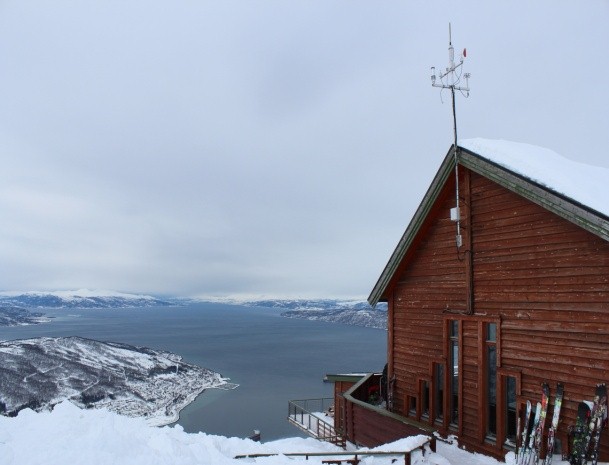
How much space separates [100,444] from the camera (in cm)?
800

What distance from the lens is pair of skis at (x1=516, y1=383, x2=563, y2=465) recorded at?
9.53 meters

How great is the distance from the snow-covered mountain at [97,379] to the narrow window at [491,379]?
238ft

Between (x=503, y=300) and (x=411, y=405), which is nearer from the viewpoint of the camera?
(x=503, y=300)

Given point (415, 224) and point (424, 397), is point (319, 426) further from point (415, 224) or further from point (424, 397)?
point (415, 224)

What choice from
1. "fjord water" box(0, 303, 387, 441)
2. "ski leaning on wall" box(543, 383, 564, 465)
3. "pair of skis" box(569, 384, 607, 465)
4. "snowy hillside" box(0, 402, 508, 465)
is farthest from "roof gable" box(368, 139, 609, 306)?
"fjord water" box(0, 303, 387, 441)

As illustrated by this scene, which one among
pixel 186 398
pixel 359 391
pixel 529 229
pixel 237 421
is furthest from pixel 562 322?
pixel 186 398

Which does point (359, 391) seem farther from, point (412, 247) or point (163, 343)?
point (163, 343)

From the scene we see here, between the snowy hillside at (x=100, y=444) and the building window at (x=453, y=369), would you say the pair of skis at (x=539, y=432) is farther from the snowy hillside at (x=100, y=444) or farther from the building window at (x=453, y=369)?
the building window at (x=453, y=369)

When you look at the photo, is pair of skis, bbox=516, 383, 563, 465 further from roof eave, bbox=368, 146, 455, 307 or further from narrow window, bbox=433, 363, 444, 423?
roof eave, bbox=368, 146, 455, 307

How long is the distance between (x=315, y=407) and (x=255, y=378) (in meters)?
39.1

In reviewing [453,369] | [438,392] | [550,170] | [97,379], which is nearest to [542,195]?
[550,170]

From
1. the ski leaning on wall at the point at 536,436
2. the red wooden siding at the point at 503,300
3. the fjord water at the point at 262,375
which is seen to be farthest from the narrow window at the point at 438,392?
the fjord water at the point at 262,375

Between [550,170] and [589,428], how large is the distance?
5.77 meters

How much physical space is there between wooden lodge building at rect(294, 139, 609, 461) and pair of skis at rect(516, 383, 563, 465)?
0.62 ft
